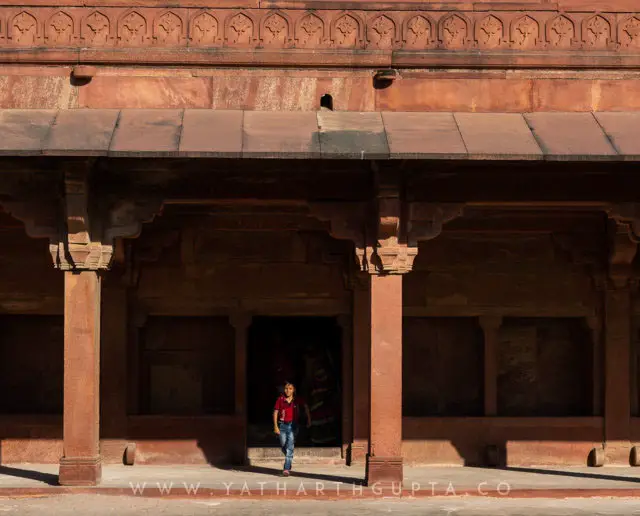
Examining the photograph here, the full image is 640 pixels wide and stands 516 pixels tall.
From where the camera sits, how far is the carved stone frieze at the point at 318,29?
1531 centimetres

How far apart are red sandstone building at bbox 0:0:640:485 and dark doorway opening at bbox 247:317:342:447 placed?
0.03 meters

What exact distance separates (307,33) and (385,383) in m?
4.06

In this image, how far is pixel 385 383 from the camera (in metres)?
14.8

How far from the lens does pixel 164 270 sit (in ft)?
58.8

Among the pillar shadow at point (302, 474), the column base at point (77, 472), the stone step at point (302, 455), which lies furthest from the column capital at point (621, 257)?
the column base at point (77, 472)

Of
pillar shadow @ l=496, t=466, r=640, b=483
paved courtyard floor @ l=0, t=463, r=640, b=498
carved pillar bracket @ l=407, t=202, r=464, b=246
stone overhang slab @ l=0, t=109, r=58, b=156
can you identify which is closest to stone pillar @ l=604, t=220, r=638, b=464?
paved courtyard floor @ l=0, t=463, r=640, b=498

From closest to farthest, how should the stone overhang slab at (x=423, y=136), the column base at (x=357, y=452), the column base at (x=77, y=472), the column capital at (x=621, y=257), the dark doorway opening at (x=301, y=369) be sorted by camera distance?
the stone overhang slab at (x=423, y=136), the column base at (x=77, y=472), the column capital at (x=621, y=257), the column base at (x=357, y=452), the dark doorway opening at (x=301, y=369)

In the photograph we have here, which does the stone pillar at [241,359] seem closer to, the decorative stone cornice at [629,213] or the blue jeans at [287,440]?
the blue jeans at [287,440]

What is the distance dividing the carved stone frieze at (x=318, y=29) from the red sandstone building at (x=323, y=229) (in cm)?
3

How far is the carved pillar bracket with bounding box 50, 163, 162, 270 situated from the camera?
14539mm

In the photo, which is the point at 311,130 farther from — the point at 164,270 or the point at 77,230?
the point at 164,270

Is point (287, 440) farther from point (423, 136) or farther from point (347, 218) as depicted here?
point (423, 136)

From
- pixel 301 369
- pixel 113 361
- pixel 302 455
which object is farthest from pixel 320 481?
pixel 113 361

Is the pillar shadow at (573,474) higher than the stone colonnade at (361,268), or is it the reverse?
the stone colonnade at (361,268)
